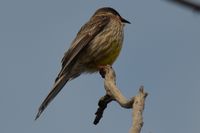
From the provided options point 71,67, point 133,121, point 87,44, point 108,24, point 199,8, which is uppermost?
point 108,24

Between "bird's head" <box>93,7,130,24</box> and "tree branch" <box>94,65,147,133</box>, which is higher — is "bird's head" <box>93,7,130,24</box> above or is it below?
above

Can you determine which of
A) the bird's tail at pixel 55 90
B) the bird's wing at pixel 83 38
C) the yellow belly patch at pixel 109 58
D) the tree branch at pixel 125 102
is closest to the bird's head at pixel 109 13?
the bird's wing at pixel 83 38

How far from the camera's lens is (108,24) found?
986 centimetres

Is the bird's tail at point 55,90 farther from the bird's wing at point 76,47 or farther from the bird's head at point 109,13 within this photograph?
the bird's head at point 109,13

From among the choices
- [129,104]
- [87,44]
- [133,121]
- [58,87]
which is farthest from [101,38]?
[133,121]

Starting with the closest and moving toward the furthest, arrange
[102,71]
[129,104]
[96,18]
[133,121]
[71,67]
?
1. [133,121]
2. [129,104]
3. [102,71]
4. [71,67]
5. [96,18]

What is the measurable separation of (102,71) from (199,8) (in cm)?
739

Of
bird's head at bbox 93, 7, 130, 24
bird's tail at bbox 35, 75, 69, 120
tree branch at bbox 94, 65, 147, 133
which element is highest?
bird's head at bbox 93, 7, 130, 24

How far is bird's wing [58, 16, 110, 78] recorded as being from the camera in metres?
8.97

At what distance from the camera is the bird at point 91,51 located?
880cm

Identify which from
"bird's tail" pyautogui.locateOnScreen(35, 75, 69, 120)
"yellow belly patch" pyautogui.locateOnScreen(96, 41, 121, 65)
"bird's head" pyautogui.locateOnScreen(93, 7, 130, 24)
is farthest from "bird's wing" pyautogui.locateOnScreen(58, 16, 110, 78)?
"yellow belly patch" pyautogui.locateOnScreen(96, 41, 121, 65)

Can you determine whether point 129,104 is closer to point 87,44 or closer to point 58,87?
point 58,87

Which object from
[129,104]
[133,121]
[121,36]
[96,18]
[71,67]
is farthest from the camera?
[96,18]

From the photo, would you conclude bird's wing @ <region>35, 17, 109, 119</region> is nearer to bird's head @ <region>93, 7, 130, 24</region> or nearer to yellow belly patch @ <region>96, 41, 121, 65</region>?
bird's head @ <region>93, 7, 130, 24</region>
